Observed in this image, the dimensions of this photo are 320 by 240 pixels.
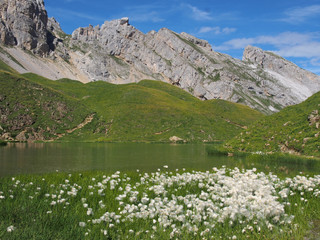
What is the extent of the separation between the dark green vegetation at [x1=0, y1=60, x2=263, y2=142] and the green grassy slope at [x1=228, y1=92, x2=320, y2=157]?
44.0m

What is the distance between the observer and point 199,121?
4252 inches

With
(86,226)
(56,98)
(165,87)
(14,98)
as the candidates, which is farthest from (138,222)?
(165,87)

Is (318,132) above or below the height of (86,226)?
above

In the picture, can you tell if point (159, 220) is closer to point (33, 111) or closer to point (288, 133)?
point (288, 133)

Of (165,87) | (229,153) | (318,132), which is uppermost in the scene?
(165,87)

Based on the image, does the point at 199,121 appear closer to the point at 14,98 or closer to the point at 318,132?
the point at 14,98

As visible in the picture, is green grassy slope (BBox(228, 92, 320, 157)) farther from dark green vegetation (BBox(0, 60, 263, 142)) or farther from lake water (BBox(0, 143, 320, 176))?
dark green vegetation (BBox(0, 60, 263, 142))

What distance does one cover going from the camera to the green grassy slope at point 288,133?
110 feet

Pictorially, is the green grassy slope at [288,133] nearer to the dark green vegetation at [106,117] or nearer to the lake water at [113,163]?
the lake water at [113,163]

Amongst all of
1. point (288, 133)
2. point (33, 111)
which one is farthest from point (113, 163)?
point (33, 111)

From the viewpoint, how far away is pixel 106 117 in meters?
104

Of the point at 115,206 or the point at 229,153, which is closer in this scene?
the point at 115,206

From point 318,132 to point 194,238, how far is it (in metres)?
31.5

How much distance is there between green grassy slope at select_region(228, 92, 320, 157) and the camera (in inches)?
1321
